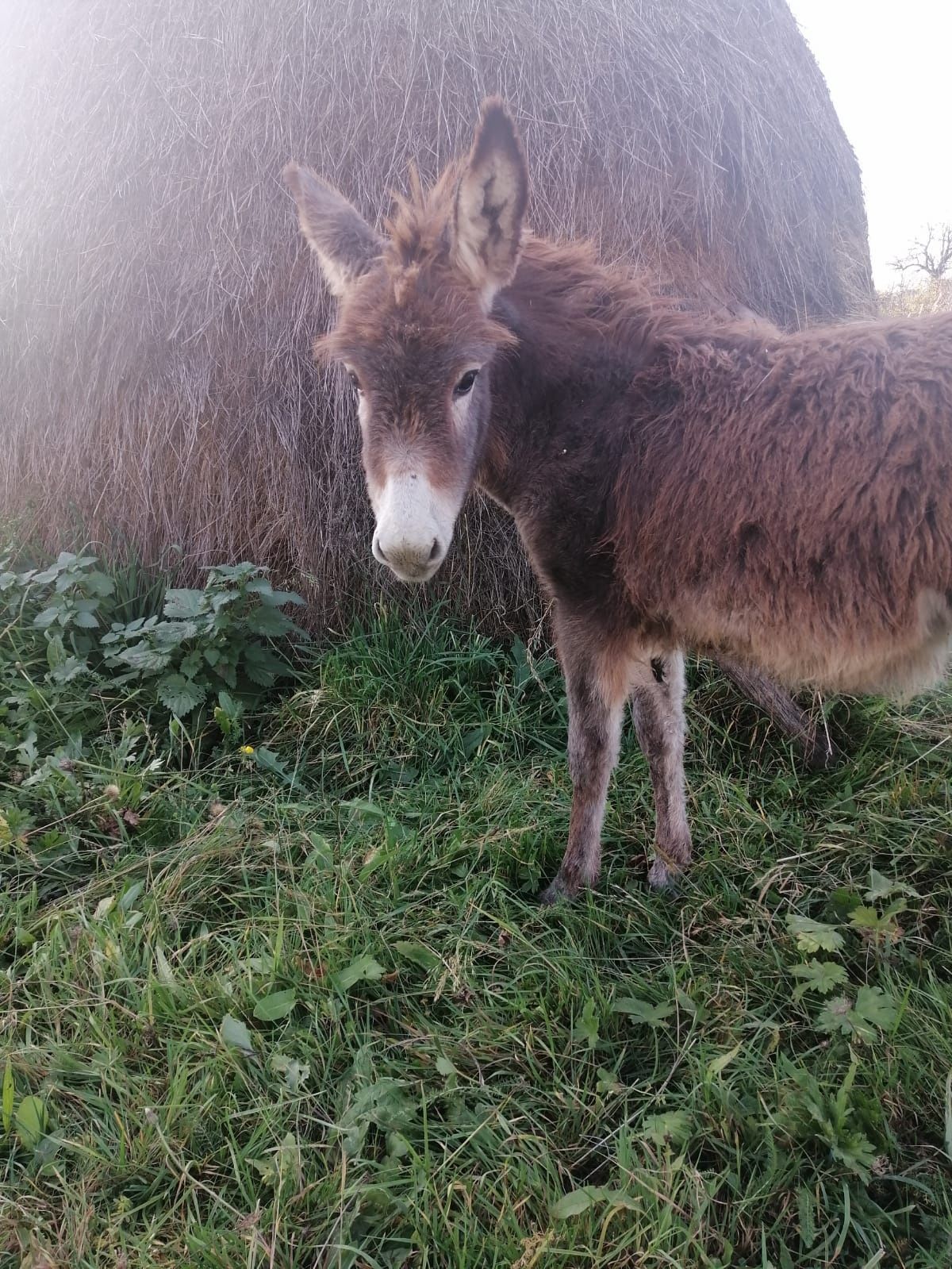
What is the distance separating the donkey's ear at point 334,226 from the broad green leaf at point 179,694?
167cm

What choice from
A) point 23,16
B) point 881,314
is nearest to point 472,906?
point 881,314

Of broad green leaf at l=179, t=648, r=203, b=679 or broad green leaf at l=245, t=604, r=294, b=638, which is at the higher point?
broad green leaf at l=245, t=604, r=294, b=638

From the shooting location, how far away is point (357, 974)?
1937 millimetres

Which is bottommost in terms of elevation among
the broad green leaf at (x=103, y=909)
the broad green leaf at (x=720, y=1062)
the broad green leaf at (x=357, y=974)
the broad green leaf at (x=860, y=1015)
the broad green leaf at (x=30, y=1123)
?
the broad green leaf at (x=30, y=1123)

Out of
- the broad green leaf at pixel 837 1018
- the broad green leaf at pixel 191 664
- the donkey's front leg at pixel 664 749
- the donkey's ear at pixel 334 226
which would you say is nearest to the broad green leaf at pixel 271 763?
the broad green leaf at pixel 191 664

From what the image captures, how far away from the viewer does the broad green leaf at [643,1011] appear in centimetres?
186

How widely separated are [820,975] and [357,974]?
116 centimetres

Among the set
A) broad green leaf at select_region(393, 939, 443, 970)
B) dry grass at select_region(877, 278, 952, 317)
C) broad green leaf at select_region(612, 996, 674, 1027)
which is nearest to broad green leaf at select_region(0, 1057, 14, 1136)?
broad green leaf at select_region(393, 939, 443, 970)

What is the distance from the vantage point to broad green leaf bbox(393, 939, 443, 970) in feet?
6.72

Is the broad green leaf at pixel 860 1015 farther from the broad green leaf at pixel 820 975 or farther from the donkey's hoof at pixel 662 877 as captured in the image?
the donkey's hoof at pixel 662 877

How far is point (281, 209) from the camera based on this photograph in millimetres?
3520

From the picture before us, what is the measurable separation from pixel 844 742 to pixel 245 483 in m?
2.94

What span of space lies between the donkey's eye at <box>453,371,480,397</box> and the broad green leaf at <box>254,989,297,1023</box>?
64.9 inches

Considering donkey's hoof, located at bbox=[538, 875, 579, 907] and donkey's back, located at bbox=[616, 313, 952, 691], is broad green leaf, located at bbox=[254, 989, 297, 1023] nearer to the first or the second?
donkey's hoof, located at bbox=[538, 875, 579, 907]
